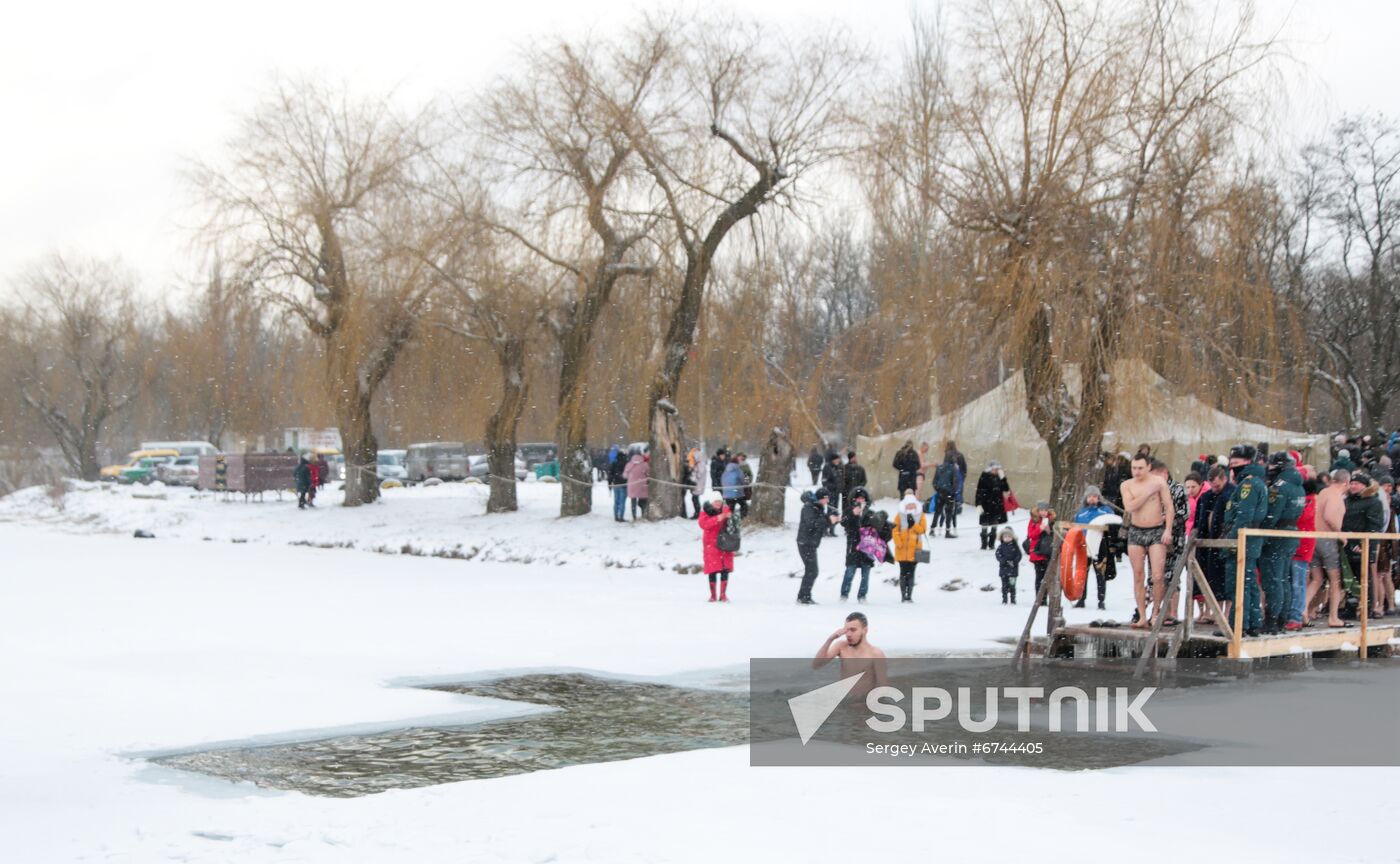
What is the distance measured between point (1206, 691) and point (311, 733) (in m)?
7.48

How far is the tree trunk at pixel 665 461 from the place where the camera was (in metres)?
29.8

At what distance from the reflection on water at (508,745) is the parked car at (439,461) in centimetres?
3998

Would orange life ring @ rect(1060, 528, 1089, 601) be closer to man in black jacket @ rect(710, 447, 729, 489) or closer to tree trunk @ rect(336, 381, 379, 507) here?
man in black jacket @ rect(710, 447, 729, 489)

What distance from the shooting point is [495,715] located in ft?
37.7

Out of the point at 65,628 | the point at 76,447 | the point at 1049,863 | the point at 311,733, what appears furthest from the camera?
the point at 76,447

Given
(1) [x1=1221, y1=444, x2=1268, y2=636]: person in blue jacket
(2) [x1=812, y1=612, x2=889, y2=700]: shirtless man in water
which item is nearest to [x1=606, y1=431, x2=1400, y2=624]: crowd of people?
(1) [x1=1221, y1=444, x2=1268, y2=636]: person in blue jacket

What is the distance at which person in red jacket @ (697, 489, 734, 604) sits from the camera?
757 inches

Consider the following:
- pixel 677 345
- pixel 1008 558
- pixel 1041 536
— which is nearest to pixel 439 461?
pixel 677 345

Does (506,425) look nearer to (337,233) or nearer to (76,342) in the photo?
(337,233)

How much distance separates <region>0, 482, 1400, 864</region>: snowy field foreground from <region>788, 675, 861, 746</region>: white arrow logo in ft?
4.70

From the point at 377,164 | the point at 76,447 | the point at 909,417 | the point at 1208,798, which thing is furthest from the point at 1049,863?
the point at 76,447

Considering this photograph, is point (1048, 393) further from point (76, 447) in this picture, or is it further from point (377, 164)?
point (76, 447)

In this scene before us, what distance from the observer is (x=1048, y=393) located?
70.0 feet

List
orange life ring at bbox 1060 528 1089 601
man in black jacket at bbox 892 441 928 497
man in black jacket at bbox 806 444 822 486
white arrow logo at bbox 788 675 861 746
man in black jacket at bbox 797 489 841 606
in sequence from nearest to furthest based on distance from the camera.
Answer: white arrow logo at bbox 788 675 861 746 < orange life ring at bbox 1060 528 1089 601 < man in black jacket at bbox 797 489 841 606 < man in black jacket at bbox 892 441 928 497 < man in black jacket at bbox 806 444 822 486
